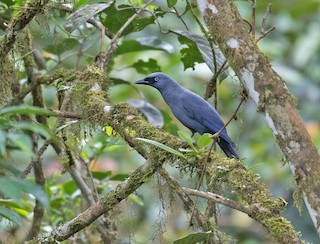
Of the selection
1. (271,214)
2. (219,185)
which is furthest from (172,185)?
(271,214)

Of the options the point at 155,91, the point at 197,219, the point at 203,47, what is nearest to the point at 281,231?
the point at 197,219

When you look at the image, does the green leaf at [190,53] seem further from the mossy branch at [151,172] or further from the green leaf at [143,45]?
the mossy branch at [151,172]

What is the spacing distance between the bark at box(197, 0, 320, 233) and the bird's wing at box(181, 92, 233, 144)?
1.16 metres

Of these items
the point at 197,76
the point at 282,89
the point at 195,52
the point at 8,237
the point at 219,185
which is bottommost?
the point at 8,237

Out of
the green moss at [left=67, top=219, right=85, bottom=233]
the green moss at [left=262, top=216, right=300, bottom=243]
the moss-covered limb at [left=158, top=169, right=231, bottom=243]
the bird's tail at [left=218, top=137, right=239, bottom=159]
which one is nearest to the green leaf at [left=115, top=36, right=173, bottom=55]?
the bird's tail at [left=218, top=137, right=239, bottom=159]

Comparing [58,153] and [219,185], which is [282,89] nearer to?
[219,185]

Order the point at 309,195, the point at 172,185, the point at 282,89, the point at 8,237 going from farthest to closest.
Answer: the point at 8,237 < the point at 172,185 < the point at 282,89 < the point at 309,195

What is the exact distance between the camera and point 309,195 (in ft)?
6.30

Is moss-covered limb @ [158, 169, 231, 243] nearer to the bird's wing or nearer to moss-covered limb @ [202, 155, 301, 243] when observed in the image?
moss-covered limb @ [202, 155, 301, 243]

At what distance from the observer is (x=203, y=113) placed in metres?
3.50

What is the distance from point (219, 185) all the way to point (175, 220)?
13.9ft

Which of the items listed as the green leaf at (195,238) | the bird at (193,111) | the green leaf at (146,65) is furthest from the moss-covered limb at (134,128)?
the green leaf at (146,65)

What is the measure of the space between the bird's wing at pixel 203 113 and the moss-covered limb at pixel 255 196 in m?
1.11

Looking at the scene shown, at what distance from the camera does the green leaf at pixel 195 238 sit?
91.4 inches
